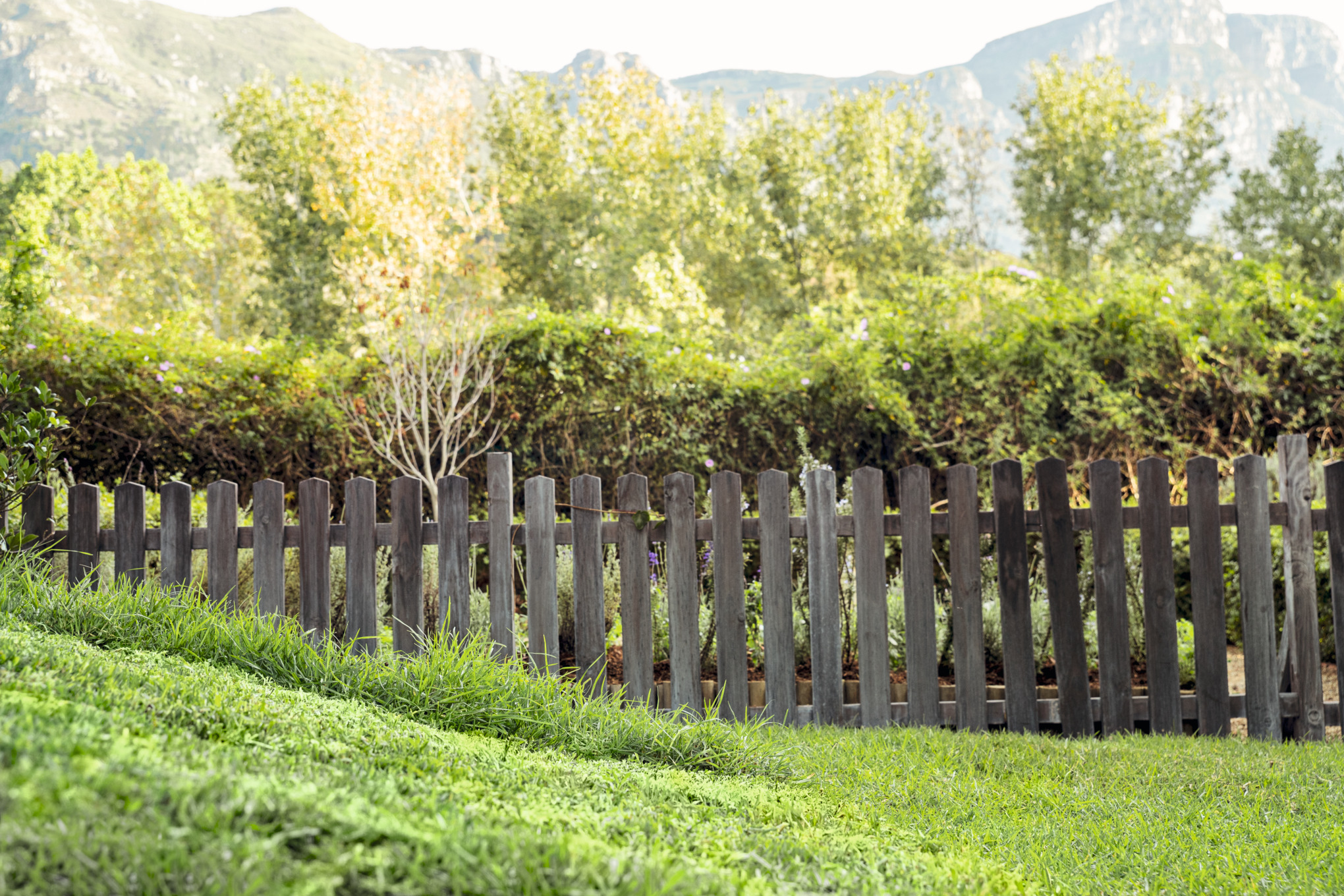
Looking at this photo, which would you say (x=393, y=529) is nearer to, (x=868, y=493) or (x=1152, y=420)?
(x=868, y=493)

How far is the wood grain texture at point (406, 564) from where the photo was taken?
4121 mm

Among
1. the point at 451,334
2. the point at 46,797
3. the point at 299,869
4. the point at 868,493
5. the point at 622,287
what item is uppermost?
the point at 622,287

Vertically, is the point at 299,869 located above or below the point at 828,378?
→ below

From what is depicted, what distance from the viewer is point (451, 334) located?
659cm

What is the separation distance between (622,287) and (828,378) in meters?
13.3

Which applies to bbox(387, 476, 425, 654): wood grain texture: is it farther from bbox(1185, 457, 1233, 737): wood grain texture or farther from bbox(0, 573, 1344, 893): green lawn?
bbox(1185, 457, 1233, 737): wood grain texture

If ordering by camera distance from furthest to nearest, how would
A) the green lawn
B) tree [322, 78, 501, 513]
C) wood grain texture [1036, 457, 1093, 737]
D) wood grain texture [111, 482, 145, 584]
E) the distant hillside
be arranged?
the distant hillside < tree [322, 78, 501, 513] < wood grain texture [111, 482, 145, 584] < wood grain texture [1036, 457, 1093, 737] < the green lawn

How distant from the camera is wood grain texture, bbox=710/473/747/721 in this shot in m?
4.10

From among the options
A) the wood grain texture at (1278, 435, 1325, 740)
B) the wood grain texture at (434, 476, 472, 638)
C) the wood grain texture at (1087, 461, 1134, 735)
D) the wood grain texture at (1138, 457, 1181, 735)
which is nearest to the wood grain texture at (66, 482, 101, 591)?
the wood grain texture at (434, 476, 472, 638)

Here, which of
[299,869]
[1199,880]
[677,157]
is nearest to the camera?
[299,869]

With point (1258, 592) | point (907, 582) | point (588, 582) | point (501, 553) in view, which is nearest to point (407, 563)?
→ point (501, 553)

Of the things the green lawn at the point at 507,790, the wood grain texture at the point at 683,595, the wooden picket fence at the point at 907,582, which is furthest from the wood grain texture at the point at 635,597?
the green lawn at the point at 507,790

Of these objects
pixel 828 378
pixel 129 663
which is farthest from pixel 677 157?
pixel 129 663

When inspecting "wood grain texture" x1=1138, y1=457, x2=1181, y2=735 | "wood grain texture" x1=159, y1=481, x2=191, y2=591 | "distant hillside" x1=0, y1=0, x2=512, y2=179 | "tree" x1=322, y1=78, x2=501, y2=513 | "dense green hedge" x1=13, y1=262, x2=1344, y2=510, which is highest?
"distant hillside" x1=0, y1=0, x2=512, y2=179
